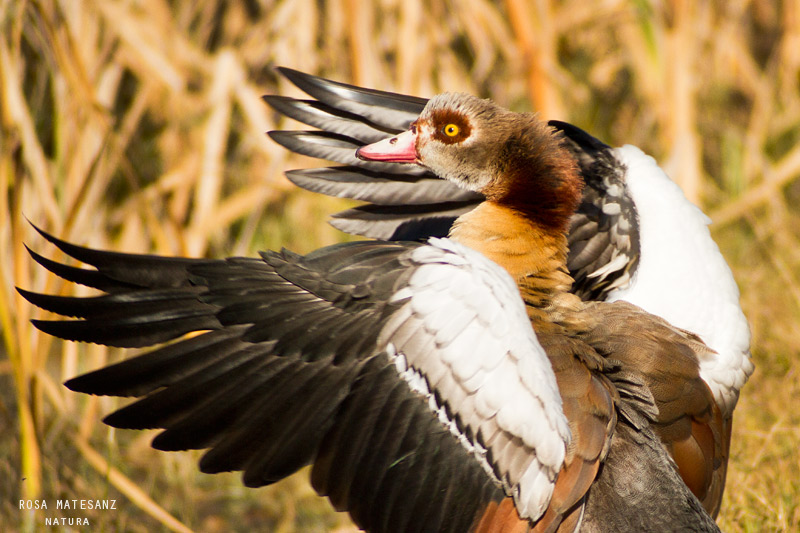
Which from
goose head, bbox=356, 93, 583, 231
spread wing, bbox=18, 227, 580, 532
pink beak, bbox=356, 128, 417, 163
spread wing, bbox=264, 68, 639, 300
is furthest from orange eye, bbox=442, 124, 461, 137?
spread wing, bbox=18, 227, 580, 532

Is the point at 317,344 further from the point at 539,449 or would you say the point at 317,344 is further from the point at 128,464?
the point at 128,464

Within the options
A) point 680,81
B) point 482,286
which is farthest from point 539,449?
point 680,81

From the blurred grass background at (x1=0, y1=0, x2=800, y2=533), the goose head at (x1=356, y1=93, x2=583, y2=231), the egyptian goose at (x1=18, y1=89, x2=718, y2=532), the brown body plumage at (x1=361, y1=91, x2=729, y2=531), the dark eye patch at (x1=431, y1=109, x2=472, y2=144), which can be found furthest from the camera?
the blurred grass background at (x1=0, y1=0, x2=800, y2=533)

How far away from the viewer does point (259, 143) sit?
5023mm

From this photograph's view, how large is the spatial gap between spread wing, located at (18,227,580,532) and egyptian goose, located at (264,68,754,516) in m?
0.98

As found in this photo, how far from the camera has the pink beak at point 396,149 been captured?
286cm

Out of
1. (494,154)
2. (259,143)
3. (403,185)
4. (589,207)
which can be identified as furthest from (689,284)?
(259,143)

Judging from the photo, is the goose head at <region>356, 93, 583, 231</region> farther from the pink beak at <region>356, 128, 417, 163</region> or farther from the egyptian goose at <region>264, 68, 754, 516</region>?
the egyptian goose at <region>264, 68, 754, 516</region>

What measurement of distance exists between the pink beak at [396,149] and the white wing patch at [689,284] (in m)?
0.81

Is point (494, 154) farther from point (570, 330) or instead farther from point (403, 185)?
point (570, 330)

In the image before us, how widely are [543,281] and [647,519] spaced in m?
0.75

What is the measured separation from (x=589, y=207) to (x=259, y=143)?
8.32 ft

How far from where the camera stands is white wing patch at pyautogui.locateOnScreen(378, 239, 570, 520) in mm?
2064

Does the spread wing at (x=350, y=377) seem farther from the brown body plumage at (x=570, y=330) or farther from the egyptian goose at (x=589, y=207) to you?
the egyptian goose at (x=589, y=207)
